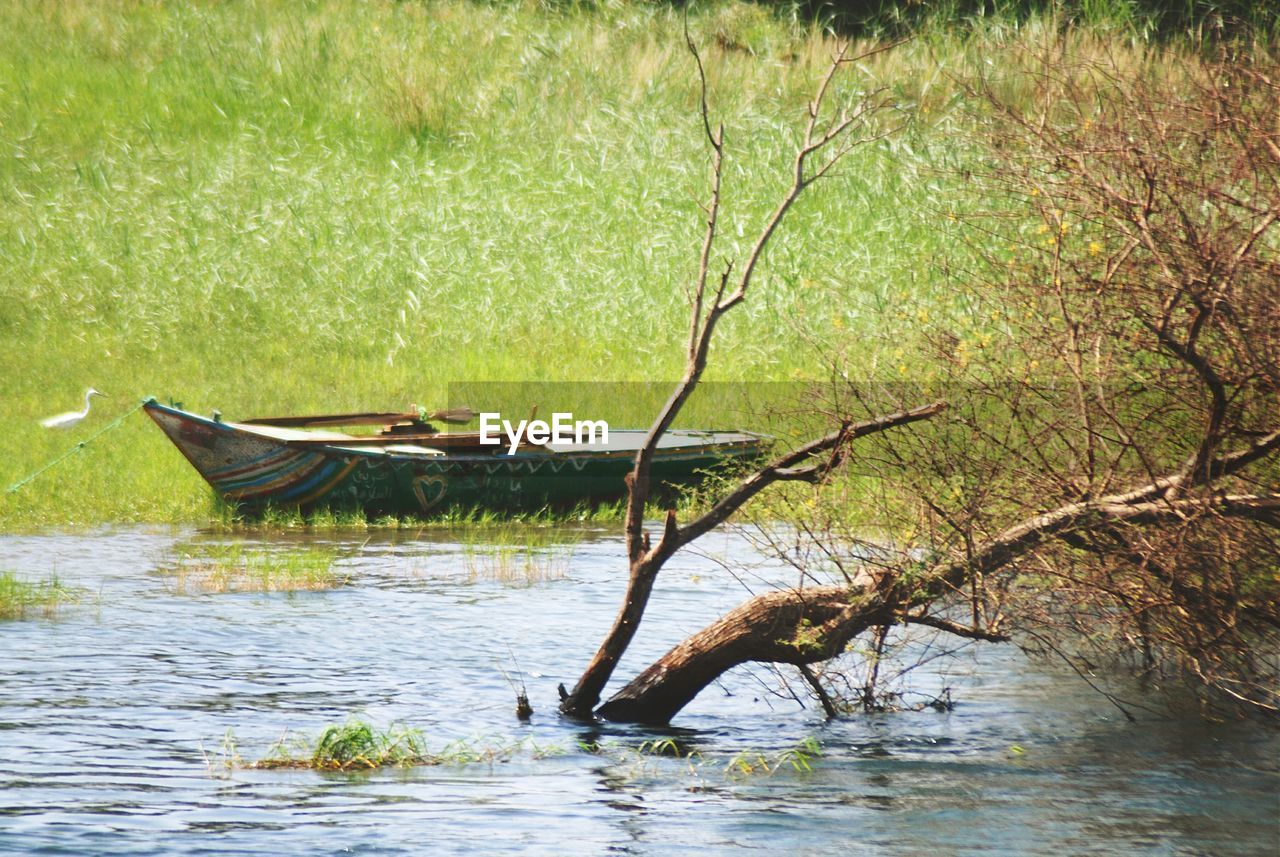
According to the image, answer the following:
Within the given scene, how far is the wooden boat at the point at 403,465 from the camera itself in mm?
16547

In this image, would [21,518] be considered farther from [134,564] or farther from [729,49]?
[729,49]

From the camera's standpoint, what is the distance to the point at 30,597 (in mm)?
12680

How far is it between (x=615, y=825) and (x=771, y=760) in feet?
4.73

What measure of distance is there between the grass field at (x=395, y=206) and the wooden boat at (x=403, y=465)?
0.92 meters

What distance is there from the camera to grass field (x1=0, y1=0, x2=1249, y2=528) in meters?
22.7

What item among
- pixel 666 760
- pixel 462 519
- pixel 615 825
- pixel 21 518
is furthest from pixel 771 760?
pixel 21 518

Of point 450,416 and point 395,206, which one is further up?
point 395,206

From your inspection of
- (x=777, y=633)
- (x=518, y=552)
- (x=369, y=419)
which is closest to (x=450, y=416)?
(x=369, y=419)

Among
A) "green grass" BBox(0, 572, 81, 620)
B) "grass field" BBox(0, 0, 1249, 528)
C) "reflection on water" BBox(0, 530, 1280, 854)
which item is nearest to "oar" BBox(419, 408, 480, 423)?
"grass field" BBox(0, 0, 1249, 528)

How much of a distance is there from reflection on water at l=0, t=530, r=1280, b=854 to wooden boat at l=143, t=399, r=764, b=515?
3.09m

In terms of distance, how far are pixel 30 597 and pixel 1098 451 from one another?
25.5 feet

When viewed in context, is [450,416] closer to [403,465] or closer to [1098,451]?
[403,465]

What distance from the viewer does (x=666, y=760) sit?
9039mm

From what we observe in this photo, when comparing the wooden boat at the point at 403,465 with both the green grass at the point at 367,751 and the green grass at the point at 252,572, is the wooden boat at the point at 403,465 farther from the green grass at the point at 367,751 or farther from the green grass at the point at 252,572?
the green grass at the point at 367,751
